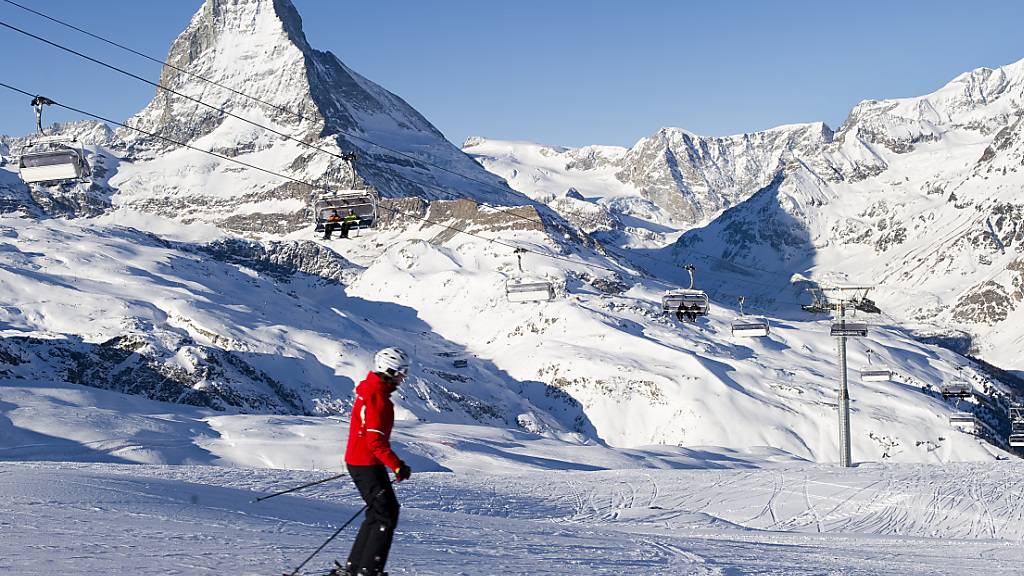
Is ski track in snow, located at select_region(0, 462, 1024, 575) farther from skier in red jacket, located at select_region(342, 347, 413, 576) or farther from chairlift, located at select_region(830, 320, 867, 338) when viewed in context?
chairlift, located at select_region(830, 320, 867, 338)

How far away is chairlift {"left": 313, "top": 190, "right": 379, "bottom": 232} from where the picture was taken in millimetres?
35906

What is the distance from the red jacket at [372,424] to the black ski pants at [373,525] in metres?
0.13

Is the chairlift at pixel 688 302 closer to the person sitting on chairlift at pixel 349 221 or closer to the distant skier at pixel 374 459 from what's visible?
the person sitting on chairlift at pixel 349 221

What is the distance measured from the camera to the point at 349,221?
117 ft


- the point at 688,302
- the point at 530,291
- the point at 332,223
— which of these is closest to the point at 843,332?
the point at 688,302

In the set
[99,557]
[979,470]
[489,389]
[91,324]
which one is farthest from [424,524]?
[489,389]

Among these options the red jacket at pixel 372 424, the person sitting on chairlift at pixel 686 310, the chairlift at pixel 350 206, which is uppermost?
the chairlift at pixel 350 206

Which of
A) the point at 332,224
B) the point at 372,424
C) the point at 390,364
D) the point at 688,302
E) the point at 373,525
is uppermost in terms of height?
the point at 332,224

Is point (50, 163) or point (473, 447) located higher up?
point (50, 163)

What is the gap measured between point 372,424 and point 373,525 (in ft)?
3.44

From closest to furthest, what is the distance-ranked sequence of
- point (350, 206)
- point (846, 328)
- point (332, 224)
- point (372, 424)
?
point (372, 424)
point (332, 224)
point (350, 206)
point (846, 328)

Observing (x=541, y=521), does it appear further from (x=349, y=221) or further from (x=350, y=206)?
(x=350, y=206)

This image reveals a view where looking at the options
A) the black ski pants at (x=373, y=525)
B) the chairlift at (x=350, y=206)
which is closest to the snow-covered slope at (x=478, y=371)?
the chairlift at (x=350, y=206)

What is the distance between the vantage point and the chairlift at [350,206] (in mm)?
35906
